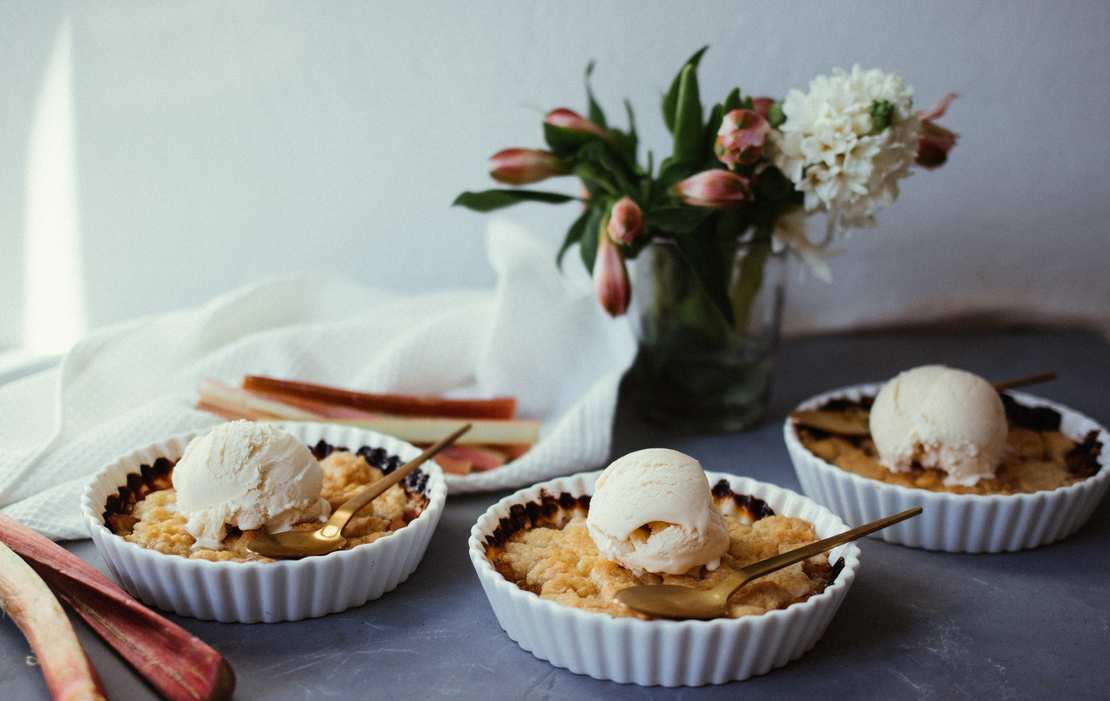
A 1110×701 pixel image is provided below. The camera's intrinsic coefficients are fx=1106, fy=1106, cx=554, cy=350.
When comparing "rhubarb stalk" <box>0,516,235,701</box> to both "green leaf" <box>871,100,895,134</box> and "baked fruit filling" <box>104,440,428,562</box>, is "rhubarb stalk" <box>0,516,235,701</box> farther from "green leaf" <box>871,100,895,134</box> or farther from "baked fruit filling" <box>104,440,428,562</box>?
"green leaf" <box>871,100,895,134</box>

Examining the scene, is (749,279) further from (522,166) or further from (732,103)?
(522,166)

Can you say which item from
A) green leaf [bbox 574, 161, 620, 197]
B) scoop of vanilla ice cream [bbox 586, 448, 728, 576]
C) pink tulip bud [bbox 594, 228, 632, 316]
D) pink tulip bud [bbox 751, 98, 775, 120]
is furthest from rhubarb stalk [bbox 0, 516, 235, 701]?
pink tulip bud [bbox 751, 98, 775, 120]

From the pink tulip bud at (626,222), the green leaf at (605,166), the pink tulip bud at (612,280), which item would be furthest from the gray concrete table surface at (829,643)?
the green leaf at (605,166)

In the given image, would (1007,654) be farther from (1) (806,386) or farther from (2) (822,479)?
(1) (806,386)

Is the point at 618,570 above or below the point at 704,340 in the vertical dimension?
below

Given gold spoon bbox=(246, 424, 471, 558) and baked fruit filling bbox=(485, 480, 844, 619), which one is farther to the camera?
gold spoon bbox=(246, 424, 471, 558)

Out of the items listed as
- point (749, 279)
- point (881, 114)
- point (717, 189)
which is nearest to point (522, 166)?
point (717, 189)

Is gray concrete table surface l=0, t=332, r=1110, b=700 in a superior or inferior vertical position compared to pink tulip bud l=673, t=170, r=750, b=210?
inferior
